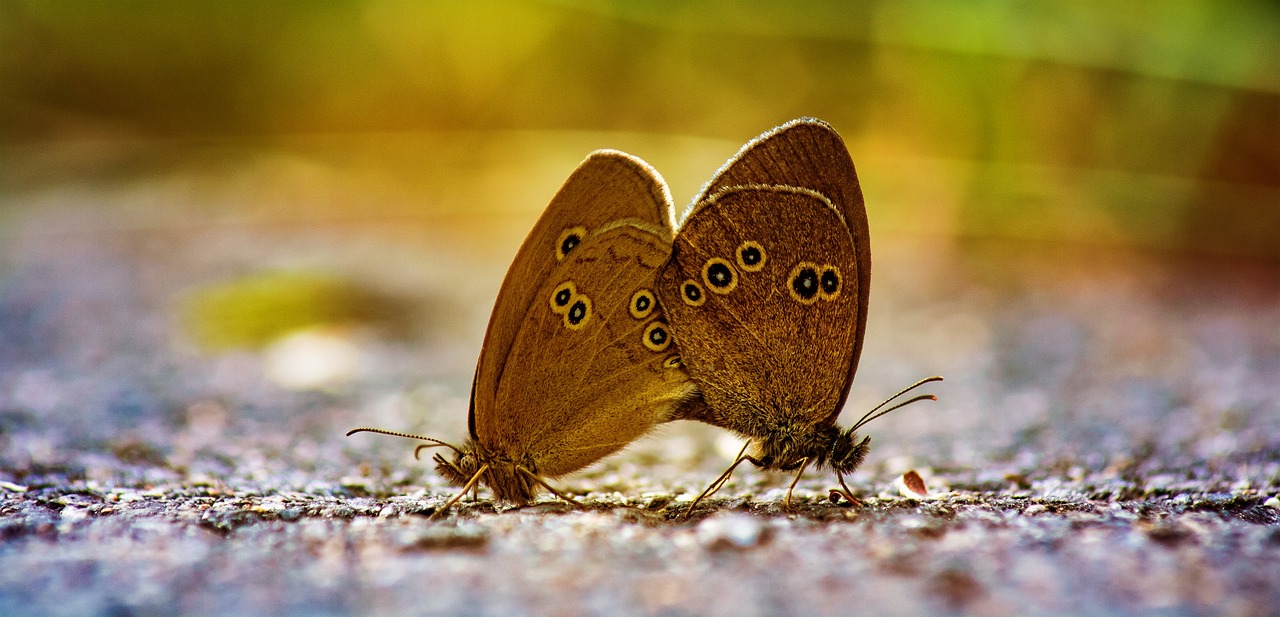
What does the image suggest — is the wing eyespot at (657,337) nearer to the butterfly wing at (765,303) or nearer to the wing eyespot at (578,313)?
the butterfly wing at (765,303)

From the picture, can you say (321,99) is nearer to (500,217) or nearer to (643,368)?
(500,217)

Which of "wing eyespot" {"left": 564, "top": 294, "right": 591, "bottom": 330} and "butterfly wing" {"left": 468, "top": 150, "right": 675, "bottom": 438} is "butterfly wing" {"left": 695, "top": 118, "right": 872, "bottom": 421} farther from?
"wing eyespot" {"left": 564, "top": 294, "right": 591, "bottom": 330}

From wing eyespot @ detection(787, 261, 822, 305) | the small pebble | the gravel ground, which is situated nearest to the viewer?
the gravel ground

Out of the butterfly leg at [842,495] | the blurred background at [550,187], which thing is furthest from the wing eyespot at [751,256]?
the blurred background at [550,187]

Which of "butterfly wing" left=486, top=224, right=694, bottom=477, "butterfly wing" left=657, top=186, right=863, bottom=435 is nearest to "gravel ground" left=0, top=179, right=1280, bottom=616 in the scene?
"butterfly wing" left=486, top=224, right=694, bottom=477

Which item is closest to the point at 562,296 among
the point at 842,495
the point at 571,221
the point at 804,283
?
the point at 571,221

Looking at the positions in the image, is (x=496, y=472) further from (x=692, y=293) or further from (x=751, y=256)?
(x=751, y=256)

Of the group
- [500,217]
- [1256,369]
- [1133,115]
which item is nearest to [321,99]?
[500,217]

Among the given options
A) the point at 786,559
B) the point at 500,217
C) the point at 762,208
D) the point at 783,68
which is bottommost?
the point at 786,559
